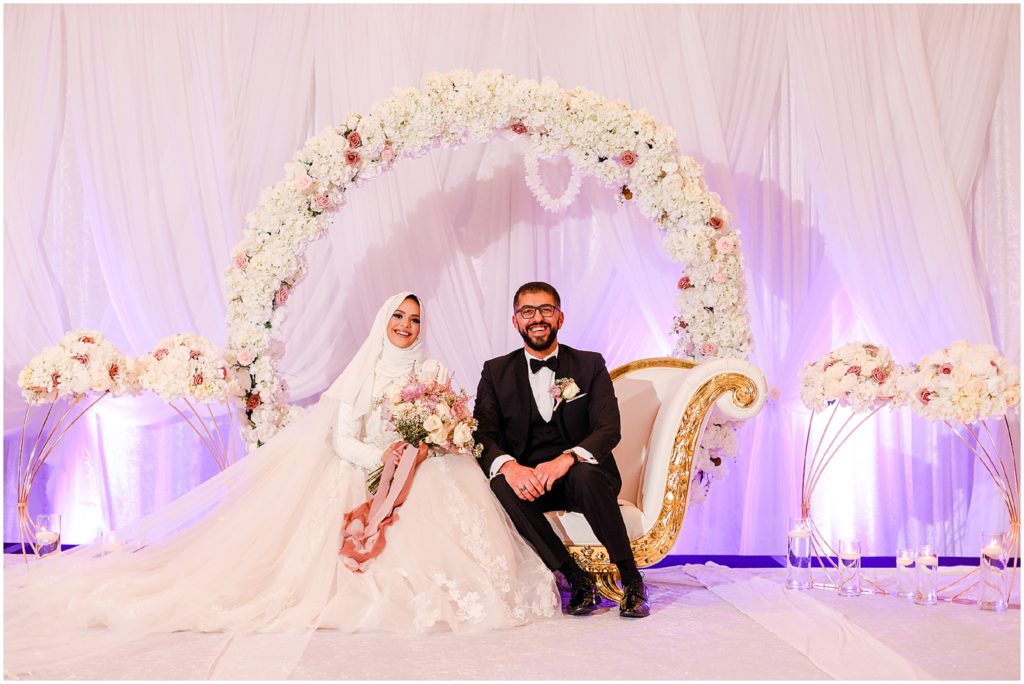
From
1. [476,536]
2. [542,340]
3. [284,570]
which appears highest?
[542,340]

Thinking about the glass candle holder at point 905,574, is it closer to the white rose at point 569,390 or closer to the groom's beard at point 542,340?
the white rose at point 569,390

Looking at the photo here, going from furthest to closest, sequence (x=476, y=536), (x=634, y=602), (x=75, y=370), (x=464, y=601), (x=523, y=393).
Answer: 1. (x=75, y=370)
2. (x=523, y=393)
3. (x=634, y=602)
4. (x=476, y=536)
5. (x=464, y=601)

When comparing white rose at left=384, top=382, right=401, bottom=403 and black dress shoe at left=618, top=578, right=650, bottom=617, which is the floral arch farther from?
black dress shoe at left=618, top=578, right=650, bottom=617

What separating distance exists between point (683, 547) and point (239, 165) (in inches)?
158

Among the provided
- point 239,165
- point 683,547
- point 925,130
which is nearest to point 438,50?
point 239,165

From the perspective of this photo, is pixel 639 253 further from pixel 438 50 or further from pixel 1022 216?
pixel 1022 216

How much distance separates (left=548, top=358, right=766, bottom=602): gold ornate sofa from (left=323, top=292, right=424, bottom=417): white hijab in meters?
1.08

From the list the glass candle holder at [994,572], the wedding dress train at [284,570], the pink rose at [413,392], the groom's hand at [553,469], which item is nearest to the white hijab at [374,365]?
the wedding dress train at [284,570]

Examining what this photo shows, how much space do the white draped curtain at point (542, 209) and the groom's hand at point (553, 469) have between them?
71.8 inches

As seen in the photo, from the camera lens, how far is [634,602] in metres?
4.37

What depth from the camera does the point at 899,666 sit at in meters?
3.60

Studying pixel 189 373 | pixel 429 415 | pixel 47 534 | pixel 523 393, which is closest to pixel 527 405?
pixel 523 393

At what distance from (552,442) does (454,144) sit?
187 cm

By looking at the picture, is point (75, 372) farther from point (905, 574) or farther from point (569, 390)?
point (905, 574)
